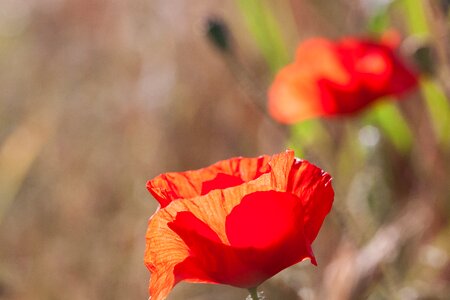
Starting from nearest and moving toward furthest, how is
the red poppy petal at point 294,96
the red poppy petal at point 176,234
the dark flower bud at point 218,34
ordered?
Result: the red poppy petal at point 176,234
the dark flower bud at point 218,34
the red poppy petal at point 294,96

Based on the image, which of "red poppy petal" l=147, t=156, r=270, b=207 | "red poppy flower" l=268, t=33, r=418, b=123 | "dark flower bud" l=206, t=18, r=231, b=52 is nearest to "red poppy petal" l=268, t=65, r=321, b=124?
"red poppy flower" l=268, t=33, r=418, b=123

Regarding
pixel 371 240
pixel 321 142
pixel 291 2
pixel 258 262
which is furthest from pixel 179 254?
pixel 291 2

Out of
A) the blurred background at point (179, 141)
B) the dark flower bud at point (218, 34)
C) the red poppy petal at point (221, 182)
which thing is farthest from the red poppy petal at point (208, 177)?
the dark flower bud at point (218, 34)

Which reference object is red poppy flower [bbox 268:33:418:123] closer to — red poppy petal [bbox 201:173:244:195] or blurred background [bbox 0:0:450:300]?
blurred background [bbox 0:0:450:300]

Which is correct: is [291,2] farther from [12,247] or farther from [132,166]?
[12,247]

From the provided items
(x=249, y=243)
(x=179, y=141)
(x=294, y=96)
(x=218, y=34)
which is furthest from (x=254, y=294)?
(x=179, y=141)

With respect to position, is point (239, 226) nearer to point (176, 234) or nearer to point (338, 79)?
point (176, 234)

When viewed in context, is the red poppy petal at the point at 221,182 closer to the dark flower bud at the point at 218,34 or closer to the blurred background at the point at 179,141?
the blurred background at the point at 179,141
